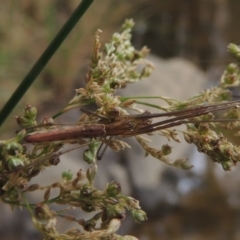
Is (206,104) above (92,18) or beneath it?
beneath

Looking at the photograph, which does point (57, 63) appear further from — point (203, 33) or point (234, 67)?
point (234, 67)

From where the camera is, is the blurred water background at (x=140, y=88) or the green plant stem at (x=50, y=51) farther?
the blurred water background at (x=140, y=88)

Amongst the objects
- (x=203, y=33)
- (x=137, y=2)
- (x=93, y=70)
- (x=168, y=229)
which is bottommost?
(x=168, y=229)

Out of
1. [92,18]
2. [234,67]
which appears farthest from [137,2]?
[234,67]

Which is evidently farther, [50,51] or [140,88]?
[140,88]

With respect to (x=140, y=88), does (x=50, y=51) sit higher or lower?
lower

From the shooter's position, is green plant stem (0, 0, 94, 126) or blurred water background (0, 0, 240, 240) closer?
green plant stem (0, 0, 94, 126)

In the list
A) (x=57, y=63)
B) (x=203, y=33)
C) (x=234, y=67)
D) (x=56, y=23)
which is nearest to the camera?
(x=234, y=67)

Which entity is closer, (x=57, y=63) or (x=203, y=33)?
(x=57, y=63)

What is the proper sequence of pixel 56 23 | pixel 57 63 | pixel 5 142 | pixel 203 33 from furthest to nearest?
pixel 203 33 → pixel 57 63 → pixel 56 23 → pixel 5 142

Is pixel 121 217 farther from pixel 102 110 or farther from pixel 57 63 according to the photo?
pixel 57 63
